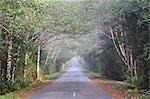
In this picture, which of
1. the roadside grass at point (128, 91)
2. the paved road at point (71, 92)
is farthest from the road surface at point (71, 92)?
the roadside grass at point (128, 91)

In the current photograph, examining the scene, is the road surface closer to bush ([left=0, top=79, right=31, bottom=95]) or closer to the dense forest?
bush ([left=0, top=79, right=31, bottom=95])

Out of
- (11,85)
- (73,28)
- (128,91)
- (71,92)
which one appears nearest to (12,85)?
(11,85)

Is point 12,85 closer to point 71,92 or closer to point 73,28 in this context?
point 71,92

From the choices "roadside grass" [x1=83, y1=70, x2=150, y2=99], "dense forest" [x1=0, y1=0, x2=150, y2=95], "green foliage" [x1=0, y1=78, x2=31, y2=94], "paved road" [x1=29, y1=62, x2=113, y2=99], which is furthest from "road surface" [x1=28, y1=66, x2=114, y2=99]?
"dense forest" [x1=0, y1=0, x2=150, y2=95]

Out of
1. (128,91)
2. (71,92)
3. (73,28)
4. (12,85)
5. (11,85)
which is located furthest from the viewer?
(73,28)

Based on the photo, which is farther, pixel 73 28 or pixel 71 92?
pixel 73 28

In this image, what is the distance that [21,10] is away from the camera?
838 inches

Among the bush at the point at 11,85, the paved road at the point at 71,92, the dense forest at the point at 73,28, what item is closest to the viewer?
the dense forest at the point at 73,28

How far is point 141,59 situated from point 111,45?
74.9 ft

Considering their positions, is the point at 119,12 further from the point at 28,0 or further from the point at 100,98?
the point at 28,0

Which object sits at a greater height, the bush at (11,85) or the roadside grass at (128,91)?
the bush at (11,85)

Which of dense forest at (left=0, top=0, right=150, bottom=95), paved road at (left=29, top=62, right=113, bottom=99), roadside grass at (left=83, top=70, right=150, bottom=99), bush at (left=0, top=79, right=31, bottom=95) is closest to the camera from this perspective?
dense forest at (left=0, top=0, right=150, bottom=95)

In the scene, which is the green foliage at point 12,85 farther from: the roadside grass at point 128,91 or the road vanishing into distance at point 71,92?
the roadside grass at point 128,91

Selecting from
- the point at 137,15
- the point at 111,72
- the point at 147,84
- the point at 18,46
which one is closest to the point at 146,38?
the point at 137,15
